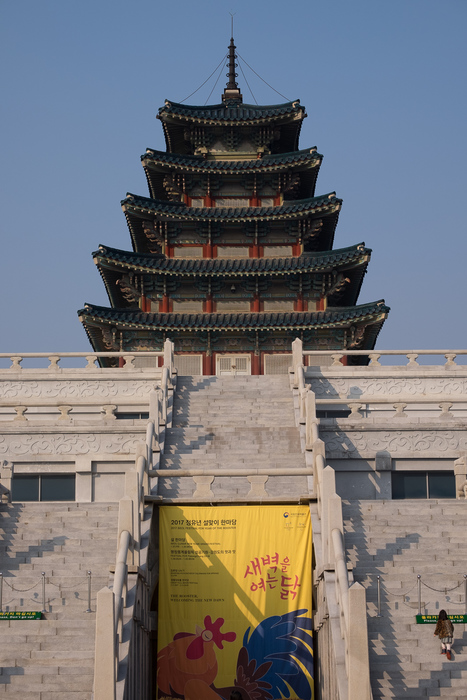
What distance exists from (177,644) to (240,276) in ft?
66.8

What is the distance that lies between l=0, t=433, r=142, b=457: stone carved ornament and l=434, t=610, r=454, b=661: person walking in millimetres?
11375

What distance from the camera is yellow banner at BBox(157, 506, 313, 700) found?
18.6 metres

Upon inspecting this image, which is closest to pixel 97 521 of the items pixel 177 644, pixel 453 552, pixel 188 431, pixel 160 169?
pixel 177 644

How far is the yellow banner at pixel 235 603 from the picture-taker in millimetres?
18641

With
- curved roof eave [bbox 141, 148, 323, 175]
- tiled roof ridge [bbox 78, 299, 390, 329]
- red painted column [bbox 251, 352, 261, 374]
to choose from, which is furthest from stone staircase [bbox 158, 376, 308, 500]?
curved roof eave [bbox 141, 148, 323, 175]

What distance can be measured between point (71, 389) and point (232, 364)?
7.70 metres

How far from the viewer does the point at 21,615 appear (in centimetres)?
1756

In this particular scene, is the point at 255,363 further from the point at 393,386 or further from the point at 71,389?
the point at 71,389

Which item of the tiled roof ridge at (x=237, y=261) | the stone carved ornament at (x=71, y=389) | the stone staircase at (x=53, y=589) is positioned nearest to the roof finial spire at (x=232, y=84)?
the tiled roof ridge at (x=237, y=261)

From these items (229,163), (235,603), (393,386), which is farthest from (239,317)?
(235,603)

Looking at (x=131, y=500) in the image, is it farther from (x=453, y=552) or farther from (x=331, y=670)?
(x=453, y=552)

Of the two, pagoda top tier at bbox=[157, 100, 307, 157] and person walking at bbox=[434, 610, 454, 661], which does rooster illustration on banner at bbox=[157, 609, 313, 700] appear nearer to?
person walking at bbox=[434, 610, 454, 661]

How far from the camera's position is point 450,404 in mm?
27078

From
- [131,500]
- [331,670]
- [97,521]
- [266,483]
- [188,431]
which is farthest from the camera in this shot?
[188,431]
